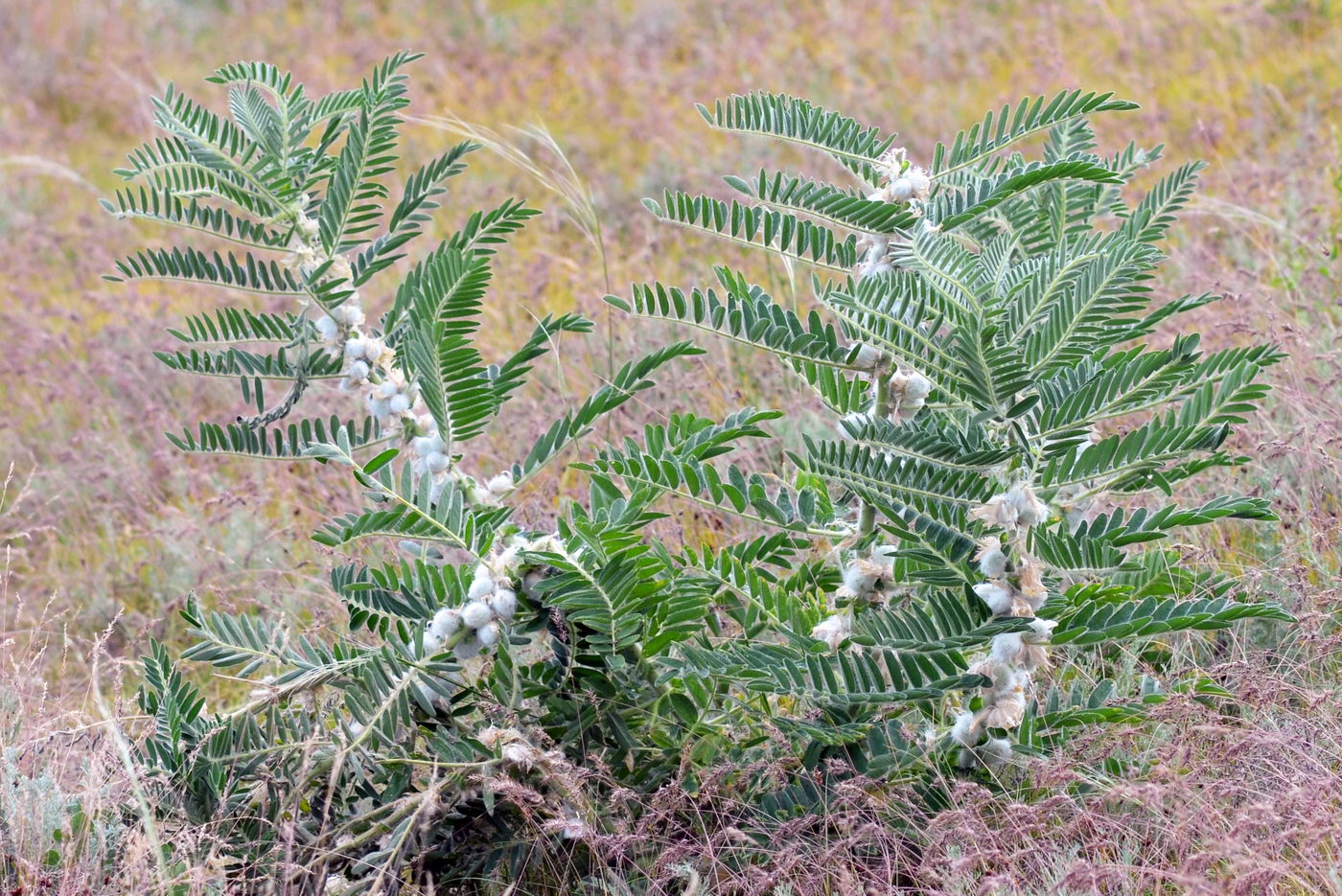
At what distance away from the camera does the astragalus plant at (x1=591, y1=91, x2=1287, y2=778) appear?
169cm

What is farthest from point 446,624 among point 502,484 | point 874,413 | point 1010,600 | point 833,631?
point 1010,600

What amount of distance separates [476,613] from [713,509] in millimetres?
396

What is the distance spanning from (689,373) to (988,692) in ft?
6.39

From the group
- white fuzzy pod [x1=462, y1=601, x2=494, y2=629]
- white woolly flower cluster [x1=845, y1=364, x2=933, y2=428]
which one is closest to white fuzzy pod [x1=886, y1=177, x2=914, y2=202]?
white woolly flower cluster [x1=845, y1=364, x2=933, y2=428]

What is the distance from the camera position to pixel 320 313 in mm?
2113

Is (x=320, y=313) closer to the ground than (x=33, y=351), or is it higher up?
higher up

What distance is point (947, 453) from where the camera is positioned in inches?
66.7

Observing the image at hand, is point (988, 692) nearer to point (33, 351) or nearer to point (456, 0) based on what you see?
point (33, 351)

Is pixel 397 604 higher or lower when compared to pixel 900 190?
lower

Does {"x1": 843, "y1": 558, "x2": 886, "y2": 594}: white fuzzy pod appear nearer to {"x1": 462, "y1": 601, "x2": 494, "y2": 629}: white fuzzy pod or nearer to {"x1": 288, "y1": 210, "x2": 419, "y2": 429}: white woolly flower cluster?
{"x1": 462, "y1": 601, "x2": 494, "y2": 629}: white fuzzy pod

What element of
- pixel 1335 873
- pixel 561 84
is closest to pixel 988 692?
pixel 1335 873

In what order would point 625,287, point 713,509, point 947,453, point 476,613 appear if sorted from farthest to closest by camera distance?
point 625,287 → point 713,509 → point 476,613 → point 947,453

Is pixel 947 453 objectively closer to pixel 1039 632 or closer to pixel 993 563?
pixel 993 563

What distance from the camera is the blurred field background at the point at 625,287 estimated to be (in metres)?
1.90
